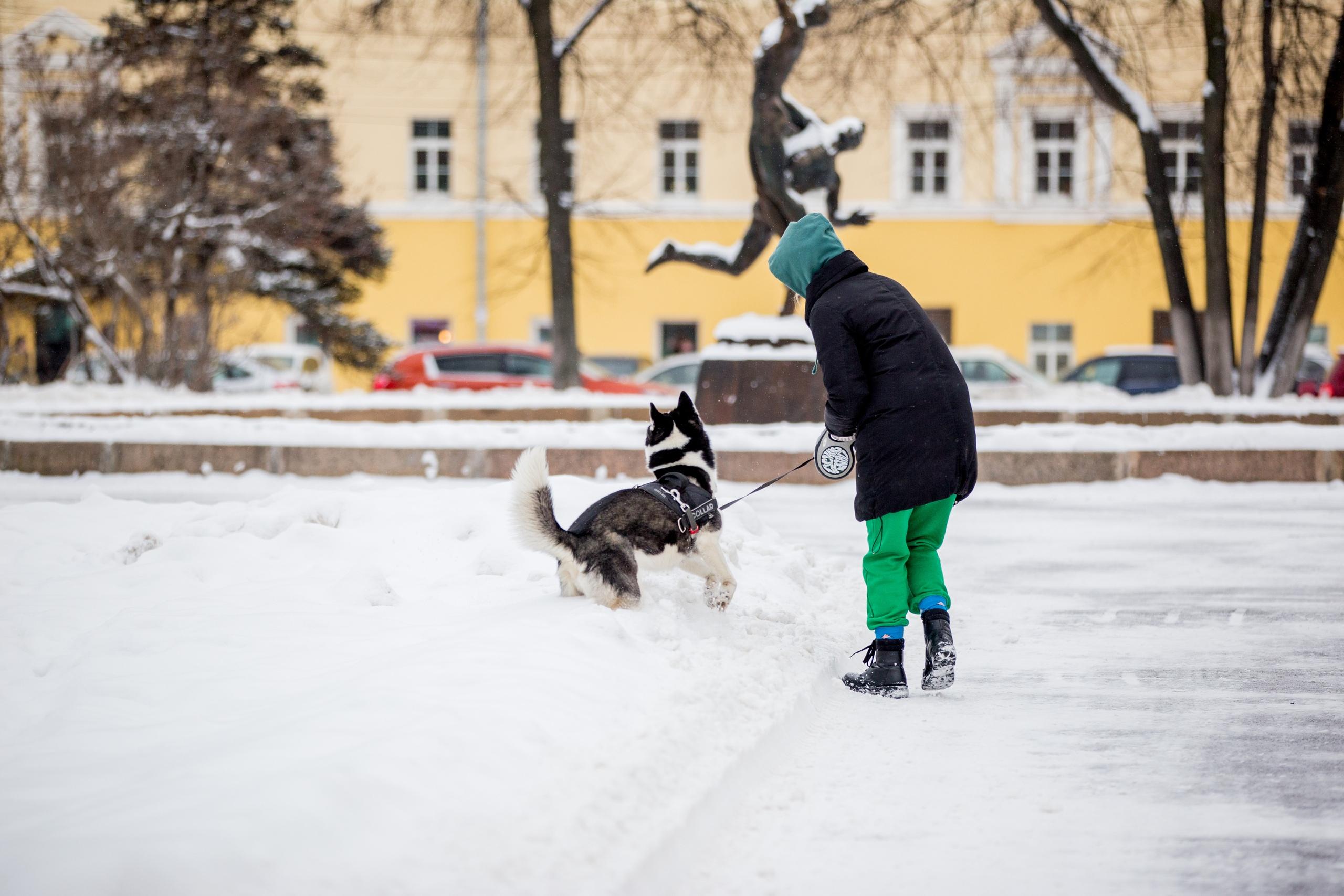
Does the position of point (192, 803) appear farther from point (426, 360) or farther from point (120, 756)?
point (426, 360)

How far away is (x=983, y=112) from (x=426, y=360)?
1445 centimetres

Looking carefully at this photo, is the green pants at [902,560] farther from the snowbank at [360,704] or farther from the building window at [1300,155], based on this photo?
the building window at [1300,155]

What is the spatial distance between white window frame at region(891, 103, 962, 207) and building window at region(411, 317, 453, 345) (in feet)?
36.2

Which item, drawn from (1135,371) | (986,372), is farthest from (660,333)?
(1135,371)

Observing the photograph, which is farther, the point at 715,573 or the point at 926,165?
the point at 926,165

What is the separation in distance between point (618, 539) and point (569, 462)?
21.6 feet

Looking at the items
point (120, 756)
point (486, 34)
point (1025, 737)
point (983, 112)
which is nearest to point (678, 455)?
point (1025, 737)

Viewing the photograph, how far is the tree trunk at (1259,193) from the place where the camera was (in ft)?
56.7

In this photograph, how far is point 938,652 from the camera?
4977 millimetres

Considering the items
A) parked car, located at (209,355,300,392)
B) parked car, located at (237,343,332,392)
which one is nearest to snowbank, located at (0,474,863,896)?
parked car, located at (209,355,300,392)

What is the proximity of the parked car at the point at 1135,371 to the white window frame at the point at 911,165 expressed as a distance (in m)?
8.33

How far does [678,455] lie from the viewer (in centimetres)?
581

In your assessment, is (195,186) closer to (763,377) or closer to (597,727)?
(763,377)

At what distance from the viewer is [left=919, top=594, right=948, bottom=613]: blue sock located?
501 centimetres
